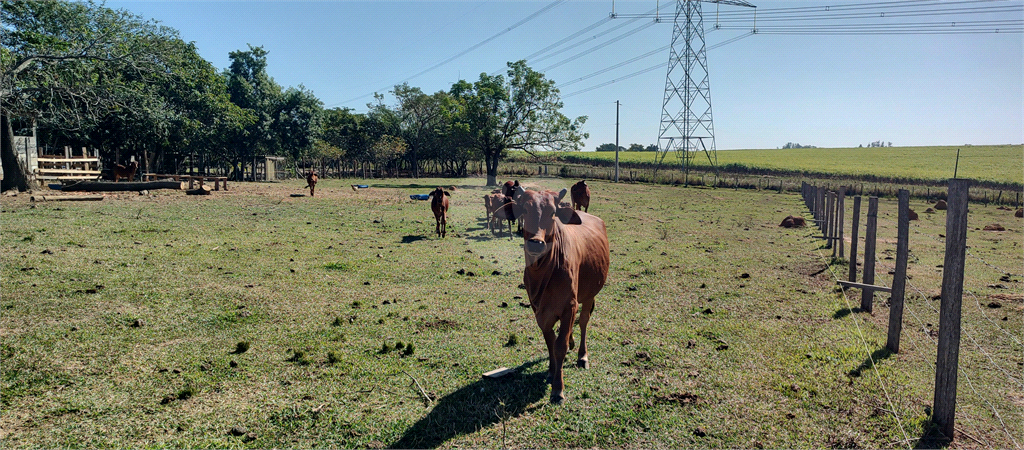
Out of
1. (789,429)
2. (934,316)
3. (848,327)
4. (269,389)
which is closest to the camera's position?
(789,429)

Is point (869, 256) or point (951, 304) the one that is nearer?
point (951, 304)

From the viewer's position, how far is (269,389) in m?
5.52

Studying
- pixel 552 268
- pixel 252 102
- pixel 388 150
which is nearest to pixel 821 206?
pixel 552 268

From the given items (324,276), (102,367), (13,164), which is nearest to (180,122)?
(13,164)

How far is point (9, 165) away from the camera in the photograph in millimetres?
21781

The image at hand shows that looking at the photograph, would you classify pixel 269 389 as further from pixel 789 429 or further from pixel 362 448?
pixel 789 429

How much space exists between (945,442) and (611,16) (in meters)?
40.7

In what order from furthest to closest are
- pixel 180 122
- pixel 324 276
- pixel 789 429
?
1. pixel 180 122
2. pixel 324 276
3. pixel 789 429

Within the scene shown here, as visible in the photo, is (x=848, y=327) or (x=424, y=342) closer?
(x=424, y=342)

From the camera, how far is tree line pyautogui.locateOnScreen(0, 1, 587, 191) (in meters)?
21.3

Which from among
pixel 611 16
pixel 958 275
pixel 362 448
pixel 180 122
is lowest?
pixel 362 448

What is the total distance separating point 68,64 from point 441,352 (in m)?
23.2

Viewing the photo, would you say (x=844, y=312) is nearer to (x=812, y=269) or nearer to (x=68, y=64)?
(x=812, y=269)

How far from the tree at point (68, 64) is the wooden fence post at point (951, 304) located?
2493 centimetres
